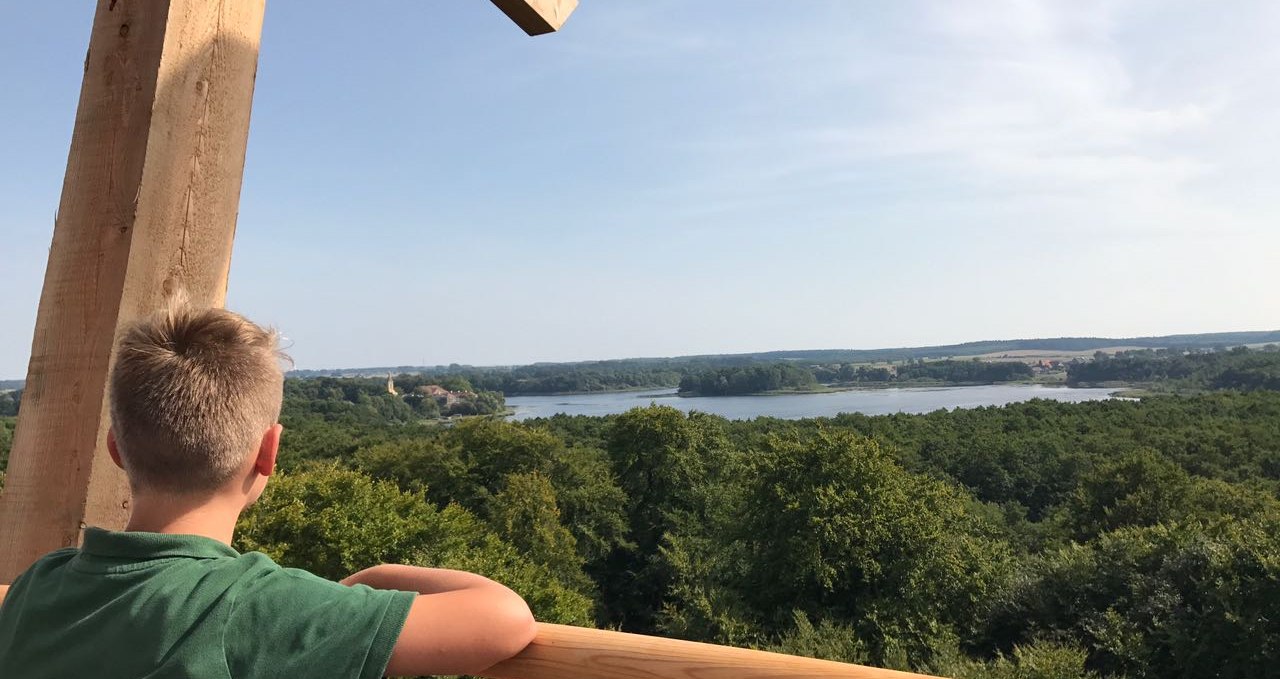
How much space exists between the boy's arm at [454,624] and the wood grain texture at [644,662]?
0.04 m

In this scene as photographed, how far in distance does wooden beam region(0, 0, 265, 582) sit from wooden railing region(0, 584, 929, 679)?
869mm

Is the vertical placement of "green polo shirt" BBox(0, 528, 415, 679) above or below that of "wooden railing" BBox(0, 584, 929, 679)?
above

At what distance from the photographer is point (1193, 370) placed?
92188 mm

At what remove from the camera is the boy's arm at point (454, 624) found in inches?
34.2

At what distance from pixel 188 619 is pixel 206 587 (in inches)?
1.4

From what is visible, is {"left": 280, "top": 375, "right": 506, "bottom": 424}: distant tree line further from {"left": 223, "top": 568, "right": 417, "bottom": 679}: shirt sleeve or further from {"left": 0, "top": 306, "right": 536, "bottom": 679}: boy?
{"left": 223, "top": 568, "right": 417, "bottom": 679}: shirt sleeve

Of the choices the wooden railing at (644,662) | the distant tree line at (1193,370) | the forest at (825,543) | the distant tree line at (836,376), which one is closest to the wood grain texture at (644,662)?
the wooden railing at (644,662)

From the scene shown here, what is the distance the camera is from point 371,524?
1656cm

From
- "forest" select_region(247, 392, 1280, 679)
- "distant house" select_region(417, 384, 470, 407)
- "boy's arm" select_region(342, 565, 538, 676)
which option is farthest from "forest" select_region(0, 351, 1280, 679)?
"distant house" select_region(417, 384, 470, 407)

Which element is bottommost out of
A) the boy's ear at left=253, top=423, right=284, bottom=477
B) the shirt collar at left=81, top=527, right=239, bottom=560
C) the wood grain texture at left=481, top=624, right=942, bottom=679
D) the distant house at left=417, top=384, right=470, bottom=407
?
the distant house at left=417, top=384, right=470, bottom=407

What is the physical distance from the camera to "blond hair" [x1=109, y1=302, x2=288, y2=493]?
0.93 m

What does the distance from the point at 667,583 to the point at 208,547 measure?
2685 centimetres

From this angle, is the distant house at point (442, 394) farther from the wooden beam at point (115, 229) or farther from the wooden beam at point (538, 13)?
the wooden beam at point (115, 229)

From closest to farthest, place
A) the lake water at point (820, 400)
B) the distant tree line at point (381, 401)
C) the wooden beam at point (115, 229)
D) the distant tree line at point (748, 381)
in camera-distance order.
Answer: the wooden beam at point (115, 229), the distant tree line at point (381, 401), the lake water at point (820, 400), the distant tree line at point (748, 381)
